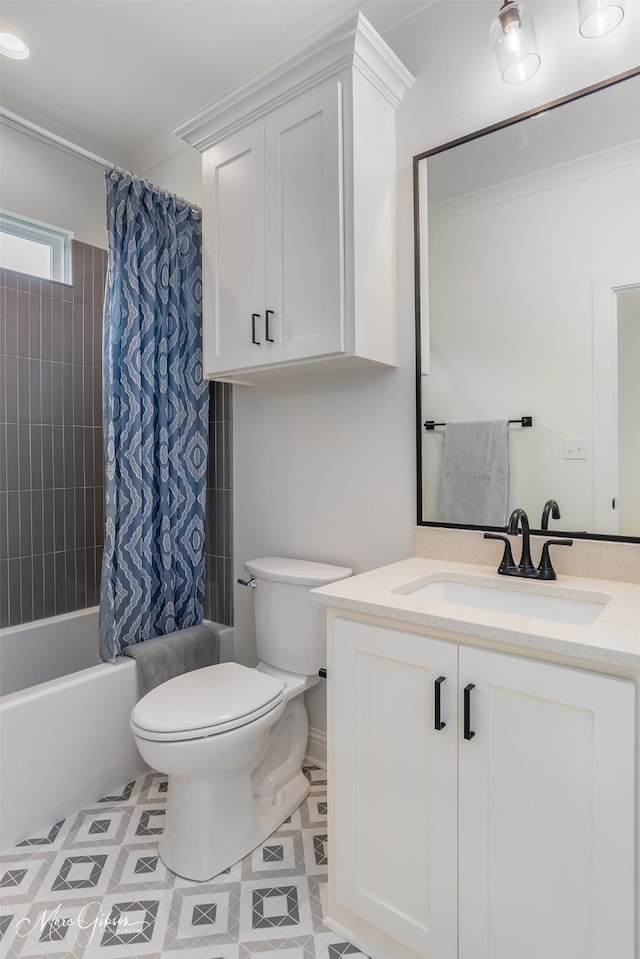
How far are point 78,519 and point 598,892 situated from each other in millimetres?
2365

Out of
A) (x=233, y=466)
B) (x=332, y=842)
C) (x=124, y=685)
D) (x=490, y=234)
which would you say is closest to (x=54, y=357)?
(x=233, y=466)

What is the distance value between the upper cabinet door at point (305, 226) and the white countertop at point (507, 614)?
703mm

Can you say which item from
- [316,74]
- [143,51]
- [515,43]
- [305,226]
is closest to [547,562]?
[305,226]

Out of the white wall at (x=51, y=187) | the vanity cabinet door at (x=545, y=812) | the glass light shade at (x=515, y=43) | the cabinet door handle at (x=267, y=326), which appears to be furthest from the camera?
the white wall at (x=51, y=187)

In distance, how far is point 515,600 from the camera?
4.61 feet

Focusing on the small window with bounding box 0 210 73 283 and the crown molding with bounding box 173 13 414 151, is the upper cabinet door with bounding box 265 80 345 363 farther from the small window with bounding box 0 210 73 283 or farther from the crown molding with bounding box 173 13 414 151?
the small window with bounding box 0 210 73 283

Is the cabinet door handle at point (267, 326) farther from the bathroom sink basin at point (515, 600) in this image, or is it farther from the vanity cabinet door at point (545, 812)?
the vanity cabinet door at point (545, 812)

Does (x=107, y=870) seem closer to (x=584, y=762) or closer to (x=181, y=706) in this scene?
(x=181, y=706)

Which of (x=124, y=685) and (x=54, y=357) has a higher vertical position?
(x=54, y=357)

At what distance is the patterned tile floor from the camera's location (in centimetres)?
126

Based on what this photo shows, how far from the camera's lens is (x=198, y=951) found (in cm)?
125

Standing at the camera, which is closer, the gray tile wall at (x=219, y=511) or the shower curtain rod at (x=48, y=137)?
the shower curtain rod at (x=48, y=137)

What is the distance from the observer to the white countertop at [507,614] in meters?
0.93

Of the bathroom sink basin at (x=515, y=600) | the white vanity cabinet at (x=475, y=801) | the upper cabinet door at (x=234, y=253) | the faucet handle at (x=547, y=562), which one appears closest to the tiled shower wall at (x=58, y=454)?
the upper cabinet door at (x=234, y=253)
